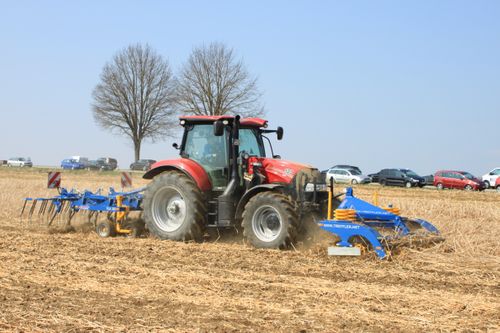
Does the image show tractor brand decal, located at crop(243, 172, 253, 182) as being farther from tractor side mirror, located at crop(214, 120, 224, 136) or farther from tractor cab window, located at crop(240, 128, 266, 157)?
tractor side mirror, located at crop(214, 120, 224, 136)

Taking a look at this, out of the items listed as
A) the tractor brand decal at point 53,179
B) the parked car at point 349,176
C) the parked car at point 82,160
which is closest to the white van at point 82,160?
the parked car at point 82,160

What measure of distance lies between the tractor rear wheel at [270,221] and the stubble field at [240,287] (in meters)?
0.23

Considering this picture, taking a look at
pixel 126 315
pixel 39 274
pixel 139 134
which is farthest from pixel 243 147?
pixel 139 134

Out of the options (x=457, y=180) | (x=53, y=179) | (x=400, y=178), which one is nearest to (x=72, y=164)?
(x=400, y=178)

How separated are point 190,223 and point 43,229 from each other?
3.91 m

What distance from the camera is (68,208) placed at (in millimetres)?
12812

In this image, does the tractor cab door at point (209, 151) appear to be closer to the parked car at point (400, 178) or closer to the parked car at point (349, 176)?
the parked car at point (349, 176)

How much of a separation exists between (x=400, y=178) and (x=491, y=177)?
5730mm

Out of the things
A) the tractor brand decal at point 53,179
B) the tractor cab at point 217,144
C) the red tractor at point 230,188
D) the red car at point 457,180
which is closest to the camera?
the red tractor at point 230,188

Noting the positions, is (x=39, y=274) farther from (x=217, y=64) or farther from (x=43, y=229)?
(x=217, y=64)

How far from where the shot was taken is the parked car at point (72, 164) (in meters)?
56.5

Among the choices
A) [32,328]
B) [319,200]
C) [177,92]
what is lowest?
[32,328]

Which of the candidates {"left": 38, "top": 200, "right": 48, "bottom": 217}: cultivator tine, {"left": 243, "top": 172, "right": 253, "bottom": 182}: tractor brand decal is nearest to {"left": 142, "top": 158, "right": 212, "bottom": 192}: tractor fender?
{"left": 243, "top": 172, "right": 253, "bottom": 182}: tractor brand decal

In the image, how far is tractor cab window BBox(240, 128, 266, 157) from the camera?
35.3 ft
